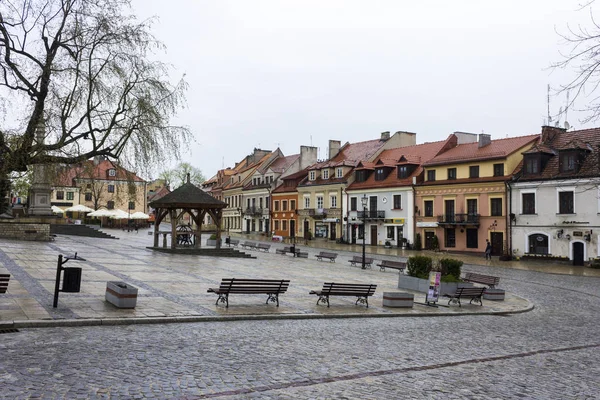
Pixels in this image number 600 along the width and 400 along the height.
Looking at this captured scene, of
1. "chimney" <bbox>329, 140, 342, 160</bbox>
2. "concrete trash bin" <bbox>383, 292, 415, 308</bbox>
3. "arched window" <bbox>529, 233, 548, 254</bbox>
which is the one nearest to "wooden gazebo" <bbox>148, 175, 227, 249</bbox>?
"concrete trash bin" <bbox>383, 292, 415, 308</bbox>

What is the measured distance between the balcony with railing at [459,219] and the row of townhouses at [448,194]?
0.09 m

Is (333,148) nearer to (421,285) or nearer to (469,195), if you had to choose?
(469,195)

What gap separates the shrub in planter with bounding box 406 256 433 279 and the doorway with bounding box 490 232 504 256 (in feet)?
70.6

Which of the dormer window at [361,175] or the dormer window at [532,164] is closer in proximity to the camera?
the dormer window at [532,164]

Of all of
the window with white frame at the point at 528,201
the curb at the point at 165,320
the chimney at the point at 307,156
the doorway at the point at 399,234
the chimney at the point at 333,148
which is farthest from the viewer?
the chimney at the point at 307,156

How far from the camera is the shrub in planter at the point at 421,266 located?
2050 cm

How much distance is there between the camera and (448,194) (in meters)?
44.0

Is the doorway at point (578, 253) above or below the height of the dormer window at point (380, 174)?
below

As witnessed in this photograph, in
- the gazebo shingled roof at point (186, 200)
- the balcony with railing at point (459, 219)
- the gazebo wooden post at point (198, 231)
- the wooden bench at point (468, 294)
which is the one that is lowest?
the wooden bench at point (468, 294)

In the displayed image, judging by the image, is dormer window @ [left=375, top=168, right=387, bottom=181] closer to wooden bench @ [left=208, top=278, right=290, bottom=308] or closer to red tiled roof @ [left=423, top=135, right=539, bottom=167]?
red tiled roof @ [left=423, top=135, right=539, bottom=167]

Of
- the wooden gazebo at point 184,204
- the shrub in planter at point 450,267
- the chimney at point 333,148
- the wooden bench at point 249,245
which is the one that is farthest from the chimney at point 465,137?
the shrub in planter at point 450,267

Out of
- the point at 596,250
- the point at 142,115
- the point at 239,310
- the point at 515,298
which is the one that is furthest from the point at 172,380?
the point at 596,250

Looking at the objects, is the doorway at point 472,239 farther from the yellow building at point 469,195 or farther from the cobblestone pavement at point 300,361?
the cobblestone pavement at point 300,361

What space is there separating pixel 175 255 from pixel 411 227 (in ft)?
77.8
